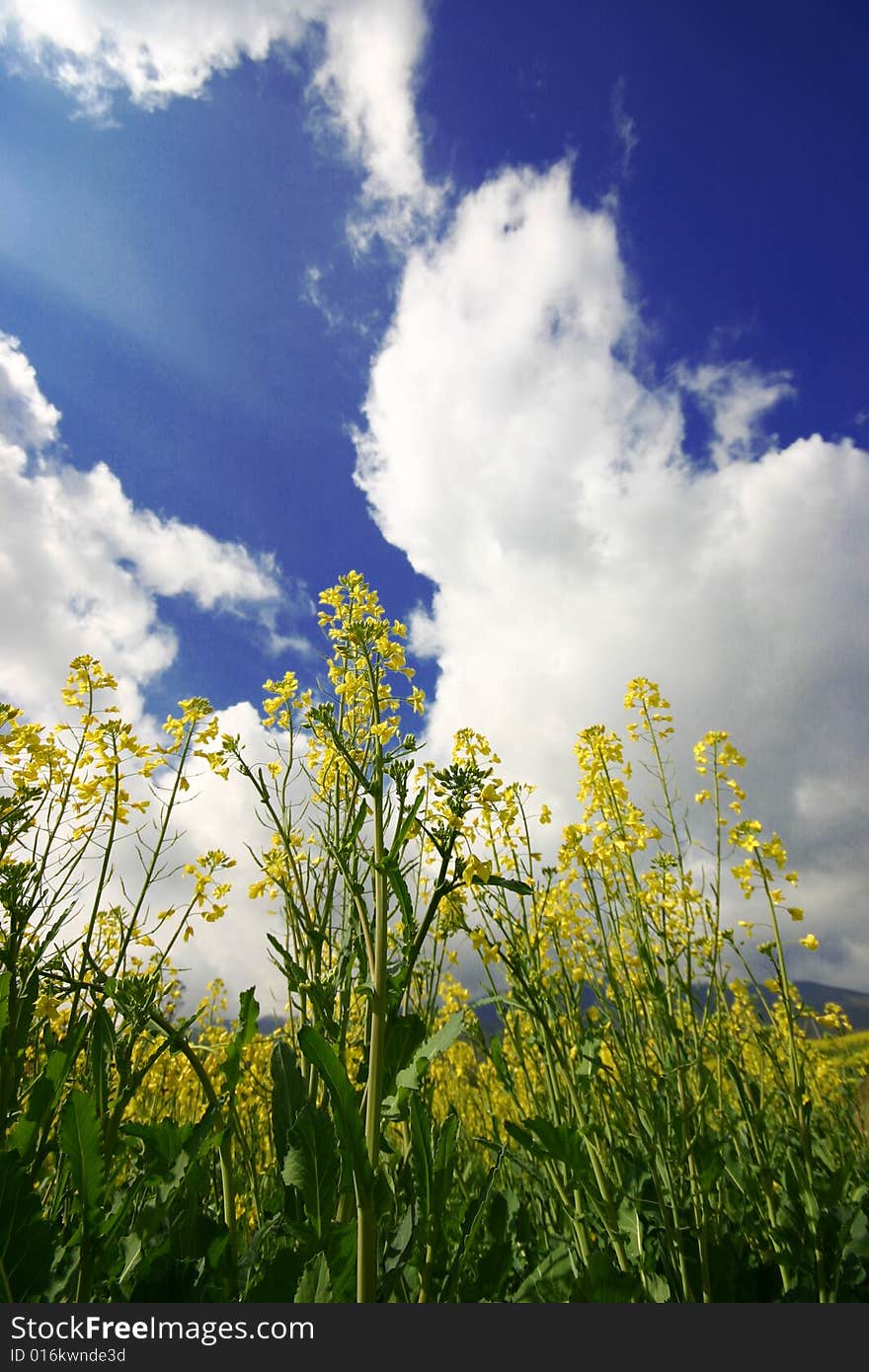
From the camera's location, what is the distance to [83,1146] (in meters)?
1.16

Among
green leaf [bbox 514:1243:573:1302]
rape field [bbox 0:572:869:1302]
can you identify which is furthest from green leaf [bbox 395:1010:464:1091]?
green leaf [bbox 514:1243:573:1302]

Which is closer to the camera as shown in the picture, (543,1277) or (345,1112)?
(345,1112)

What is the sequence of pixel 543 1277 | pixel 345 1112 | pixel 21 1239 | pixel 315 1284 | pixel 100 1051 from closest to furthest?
pixel 345 1112 → pixel 315 1284 → pixel 21 1239 → pixel 100 1051 → pixel 543 1277

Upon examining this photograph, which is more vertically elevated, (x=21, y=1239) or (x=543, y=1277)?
(x=21, y=1239)

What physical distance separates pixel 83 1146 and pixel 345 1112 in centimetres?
61

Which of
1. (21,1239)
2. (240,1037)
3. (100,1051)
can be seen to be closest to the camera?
(21,1239)

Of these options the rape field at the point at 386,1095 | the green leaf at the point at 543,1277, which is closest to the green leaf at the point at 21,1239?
the rape field at the point at 386,1095

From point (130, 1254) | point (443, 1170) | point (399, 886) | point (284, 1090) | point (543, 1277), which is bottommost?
point (543, 1277)

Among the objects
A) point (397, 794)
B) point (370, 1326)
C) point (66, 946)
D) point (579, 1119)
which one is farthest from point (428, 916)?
point (66, 946)

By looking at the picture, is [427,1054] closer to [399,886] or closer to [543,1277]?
[399,886]

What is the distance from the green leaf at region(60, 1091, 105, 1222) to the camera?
113cm

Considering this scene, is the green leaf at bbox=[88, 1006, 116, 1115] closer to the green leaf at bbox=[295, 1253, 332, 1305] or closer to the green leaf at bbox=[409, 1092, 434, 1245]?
the green leaf at bbox=[295, 1253, 332, 1305]

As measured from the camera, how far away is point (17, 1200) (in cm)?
111

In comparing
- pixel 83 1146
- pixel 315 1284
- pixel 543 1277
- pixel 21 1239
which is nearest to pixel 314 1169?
pixel 315 1284
